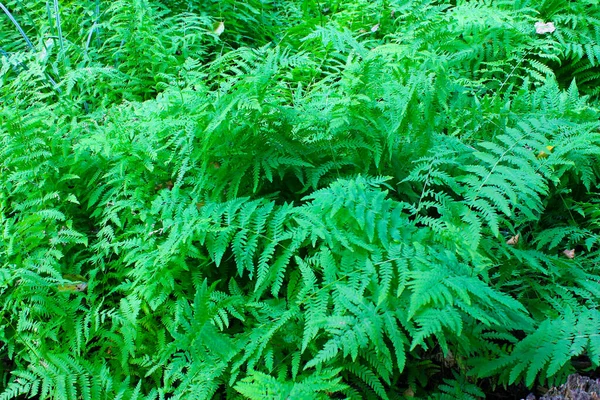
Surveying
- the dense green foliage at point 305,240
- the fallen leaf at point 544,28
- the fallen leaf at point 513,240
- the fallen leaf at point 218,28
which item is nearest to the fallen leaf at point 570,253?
the dense green foliage at point 305,240

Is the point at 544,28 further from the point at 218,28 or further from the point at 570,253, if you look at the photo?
the point at 218,28

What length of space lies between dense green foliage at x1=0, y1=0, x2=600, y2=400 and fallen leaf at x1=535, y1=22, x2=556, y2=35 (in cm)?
66

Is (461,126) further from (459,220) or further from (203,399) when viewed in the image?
(203,399)

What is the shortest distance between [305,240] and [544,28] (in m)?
2.48

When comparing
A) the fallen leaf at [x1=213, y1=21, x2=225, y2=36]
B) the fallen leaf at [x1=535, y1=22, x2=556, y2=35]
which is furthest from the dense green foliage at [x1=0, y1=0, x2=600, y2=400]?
the fallen leaf at [x1=213, y1=21, x2=225, y2=36]

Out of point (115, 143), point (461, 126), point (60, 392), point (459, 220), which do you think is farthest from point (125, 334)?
point (461, 126)

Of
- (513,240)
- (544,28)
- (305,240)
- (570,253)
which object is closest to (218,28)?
(544,28)

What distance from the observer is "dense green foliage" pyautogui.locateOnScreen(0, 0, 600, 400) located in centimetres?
202

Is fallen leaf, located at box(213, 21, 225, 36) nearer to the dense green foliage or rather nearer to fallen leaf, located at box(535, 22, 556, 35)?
the dense green foliage

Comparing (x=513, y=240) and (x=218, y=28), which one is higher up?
(x=218, y=28)

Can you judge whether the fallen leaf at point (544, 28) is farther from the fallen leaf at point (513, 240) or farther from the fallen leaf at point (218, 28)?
the fallen leaf at point (218, 28)

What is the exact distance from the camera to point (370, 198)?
219cm

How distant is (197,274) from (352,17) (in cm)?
253

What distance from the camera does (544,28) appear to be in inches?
142
